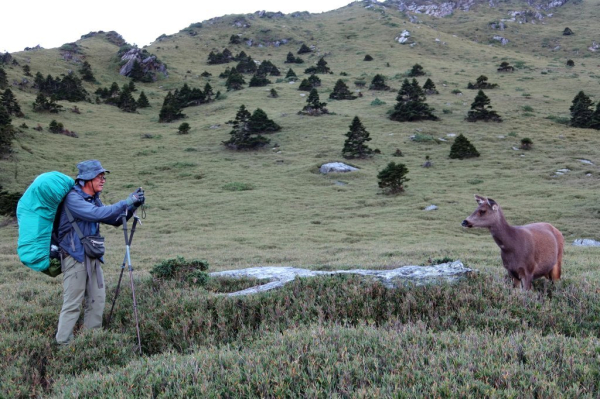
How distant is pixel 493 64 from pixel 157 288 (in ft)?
281

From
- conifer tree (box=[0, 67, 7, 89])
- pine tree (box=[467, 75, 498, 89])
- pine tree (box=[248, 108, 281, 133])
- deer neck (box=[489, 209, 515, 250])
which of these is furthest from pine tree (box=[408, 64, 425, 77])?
deer neck (box=[489, 209, 515, 250])

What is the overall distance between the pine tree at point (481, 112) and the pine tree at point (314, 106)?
17.6 meters

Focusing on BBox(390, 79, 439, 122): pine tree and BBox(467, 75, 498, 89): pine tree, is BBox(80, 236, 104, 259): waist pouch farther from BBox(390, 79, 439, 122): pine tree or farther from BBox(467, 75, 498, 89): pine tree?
BBox(467, 75, 498, 89): pine tree

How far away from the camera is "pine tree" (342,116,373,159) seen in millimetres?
36031

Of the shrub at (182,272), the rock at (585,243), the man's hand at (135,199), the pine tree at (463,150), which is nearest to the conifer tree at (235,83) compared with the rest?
the pine tree at (463,150)

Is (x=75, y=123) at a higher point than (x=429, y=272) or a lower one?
higher

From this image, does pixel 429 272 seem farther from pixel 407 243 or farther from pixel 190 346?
pixel 407 243

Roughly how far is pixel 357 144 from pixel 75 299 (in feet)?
105

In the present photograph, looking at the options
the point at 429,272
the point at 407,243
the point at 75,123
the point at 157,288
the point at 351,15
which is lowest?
the point at 407,243

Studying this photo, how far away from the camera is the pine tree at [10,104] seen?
43.8 m

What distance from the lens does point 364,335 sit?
4891 millimetres

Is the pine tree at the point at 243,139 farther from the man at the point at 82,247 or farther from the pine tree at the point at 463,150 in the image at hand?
the man at the point at 82,247

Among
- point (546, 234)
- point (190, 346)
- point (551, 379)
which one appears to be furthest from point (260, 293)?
point (546, 234)

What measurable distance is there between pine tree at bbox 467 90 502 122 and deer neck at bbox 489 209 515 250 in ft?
138
